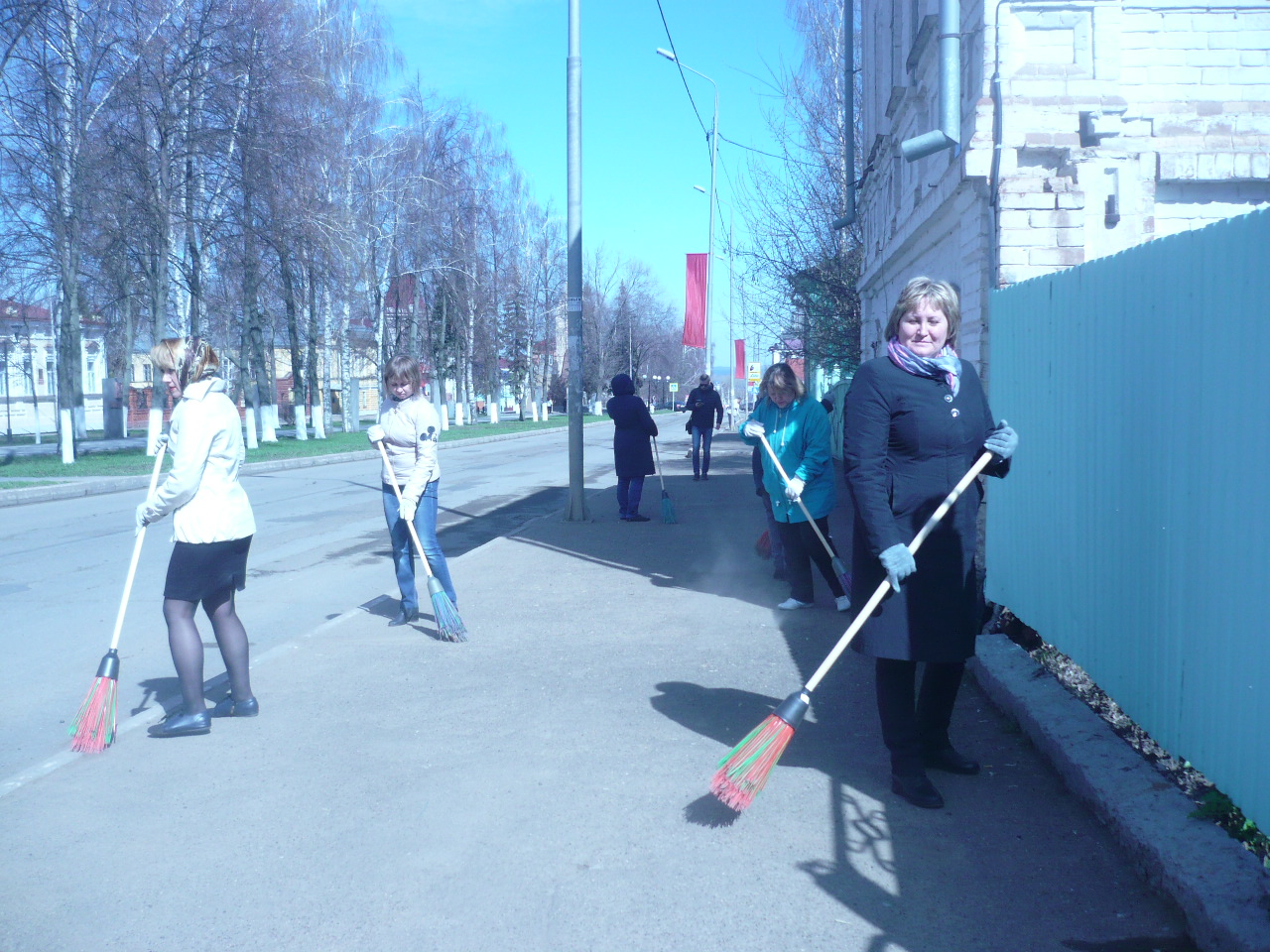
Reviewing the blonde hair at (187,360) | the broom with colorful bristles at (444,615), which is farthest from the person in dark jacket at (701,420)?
the blonde hair at (187,360)

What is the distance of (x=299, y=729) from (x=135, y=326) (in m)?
35.5

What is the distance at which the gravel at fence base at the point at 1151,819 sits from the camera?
2932 mm

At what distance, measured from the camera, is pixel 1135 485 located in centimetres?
427

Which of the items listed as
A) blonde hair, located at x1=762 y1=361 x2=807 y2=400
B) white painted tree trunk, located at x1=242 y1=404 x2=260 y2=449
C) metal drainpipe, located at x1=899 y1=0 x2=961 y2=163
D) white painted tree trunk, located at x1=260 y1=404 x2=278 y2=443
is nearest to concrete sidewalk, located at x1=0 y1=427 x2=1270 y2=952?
blonde hair, located at x1=762 y1=361 x2=807 y2=400

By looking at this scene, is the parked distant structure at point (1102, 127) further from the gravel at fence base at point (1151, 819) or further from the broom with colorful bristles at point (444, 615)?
the broom with colorful bristles at point (444, 615)

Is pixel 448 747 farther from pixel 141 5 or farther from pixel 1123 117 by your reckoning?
pixel 141 5

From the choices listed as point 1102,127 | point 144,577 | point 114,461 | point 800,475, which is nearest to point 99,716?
point 800,475

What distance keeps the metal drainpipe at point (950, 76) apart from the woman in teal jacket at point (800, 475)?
179 cm

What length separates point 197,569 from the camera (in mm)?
4914

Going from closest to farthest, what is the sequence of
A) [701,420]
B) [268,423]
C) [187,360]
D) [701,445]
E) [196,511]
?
[196,511] < [187,360] < [701,420] < [701,445] < [268,423]

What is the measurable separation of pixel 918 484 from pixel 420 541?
3.88 meters

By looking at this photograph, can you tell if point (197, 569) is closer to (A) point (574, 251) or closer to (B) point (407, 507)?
(B) point (407, 507)

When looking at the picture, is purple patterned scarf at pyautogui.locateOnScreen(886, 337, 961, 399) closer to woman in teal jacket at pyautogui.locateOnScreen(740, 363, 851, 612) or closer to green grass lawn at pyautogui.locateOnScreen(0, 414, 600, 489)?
woman in teal jacket at pyautogui.locateOnScreen(740, 363, 851, 612)

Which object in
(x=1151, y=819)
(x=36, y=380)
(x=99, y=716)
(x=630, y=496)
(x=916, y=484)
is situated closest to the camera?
(x=1151, y=819)
